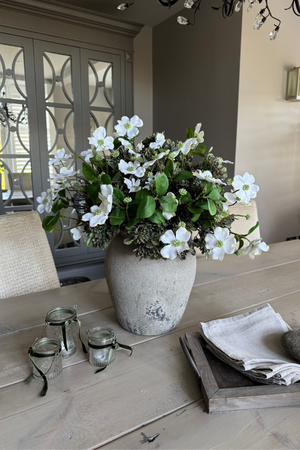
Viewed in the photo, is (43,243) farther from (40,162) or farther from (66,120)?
(66,120)

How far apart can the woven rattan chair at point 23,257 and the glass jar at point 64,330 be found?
0.47 meters

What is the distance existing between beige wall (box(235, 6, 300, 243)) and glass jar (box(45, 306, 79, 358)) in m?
2.15

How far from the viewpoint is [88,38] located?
94.0 inches

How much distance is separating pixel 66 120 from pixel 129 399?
7.39 ft

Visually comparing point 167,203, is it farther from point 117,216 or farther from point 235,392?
point 235,392

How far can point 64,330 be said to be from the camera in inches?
26.5

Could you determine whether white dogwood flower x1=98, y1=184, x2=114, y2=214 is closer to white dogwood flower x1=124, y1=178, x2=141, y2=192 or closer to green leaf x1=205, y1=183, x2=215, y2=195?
white dogwood flower x1=124, y1=178, x2=141, y2=192

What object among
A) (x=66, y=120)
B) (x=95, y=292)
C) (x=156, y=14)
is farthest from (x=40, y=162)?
(x=156, y=14)

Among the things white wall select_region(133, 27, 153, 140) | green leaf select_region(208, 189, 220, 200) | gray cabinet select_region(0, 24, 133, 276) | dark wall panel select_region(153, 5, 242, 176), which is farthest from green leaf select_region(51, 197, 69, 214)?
white wall select_region(133, 27, 153, 140)

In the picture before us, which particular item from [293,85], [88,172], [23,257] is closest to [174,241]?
[88,172]

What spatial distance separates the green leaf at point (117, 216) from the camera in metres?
0.63

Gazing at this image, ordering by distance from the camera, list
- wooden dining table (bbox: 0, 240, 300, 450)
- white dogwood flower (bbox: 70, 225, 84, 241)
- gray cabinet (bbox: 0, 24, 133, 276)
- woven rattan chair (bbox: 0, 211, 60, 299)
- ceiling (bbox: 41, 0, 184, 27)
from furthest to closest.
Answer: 1. ceiling (bbox: 41, 0, 184, 27)
2. gray cabinet (bbox: 0, 24, 133, 276)
3. woven rattan chair (bbox: 0, 211, 60, 299)
4. white dogwood flower (bbox: 70, 225, 84, 241)
5. wooden dining table (bbox: 0, 240, 300, 450)

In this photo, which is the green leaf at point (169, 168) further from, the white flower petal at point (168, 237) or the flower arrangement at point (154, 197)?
the white flower petal at point (168, 237)

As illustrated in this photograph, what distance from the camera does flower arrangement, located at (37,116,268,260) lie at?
591 millimetres
